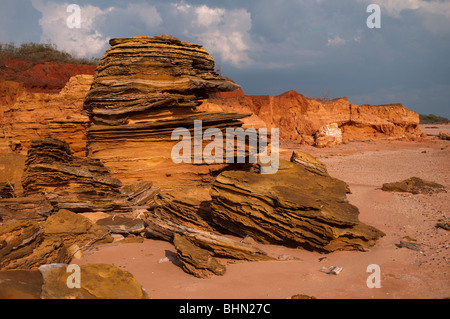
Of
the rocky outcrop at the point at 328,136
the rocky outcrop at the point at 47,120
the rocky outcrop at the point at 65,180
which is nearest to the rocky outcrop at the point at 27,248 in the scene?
the rocky outcrop at the point at 65,180

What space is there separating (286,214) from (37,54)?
2915cm

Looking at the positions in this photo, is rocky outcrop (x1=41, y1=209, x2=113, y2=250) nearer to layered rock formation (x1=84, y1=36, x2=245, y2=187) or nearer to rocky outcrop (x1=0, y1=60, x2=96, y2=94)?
layered rock formation (x1=84, y1=36, x2=245, y2=187)

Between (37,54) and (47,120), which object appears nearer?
(47,120)

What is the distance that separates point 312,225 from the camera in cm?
452

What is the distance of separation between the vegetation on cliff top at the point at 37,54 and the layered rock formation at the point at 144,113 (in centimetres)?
2171

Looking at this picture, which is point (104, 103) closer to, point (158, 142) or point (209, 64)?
point (158, 142)

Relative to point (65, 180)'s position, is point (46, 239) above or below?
below

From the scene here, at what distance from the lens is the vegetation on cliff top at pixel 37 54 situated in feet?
82.6

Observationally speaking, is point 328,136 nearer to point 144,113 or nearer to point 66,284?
point 144,113

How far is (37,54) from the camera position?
26688 millimetres

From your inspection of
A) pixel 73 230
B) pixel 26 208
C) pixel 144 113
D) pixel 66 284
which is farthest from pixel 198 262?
pixel 144 113

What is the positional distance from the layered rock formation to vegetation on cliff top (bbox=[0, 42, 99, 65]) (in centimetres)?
2171

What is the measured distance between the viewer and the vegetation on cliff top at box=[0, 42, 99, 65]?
25.2 meters

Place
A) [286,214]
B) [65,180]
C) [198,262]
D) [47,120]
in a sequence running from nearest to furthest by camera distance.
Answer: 1. [198,262]
2. [286,214]
3. [65,180]
4. [47,120]
